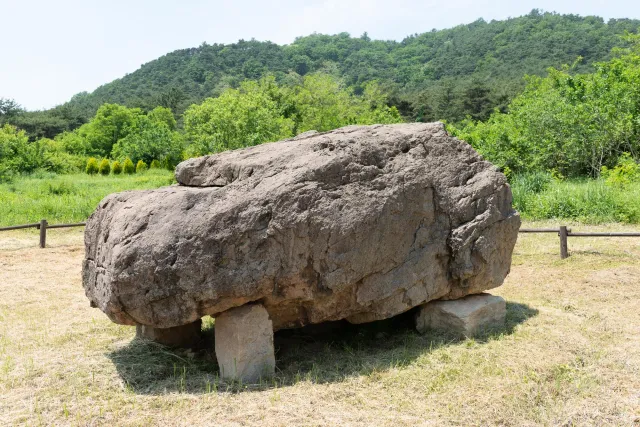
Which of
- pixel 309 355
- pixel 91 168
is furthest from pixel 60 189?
pixel 309 355

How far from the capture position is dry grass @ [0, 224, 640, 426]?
4.63 metres

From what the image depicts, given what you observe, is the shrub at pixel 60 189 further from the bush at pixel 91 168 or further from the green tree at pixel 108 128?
the green tree at pixel 108 128

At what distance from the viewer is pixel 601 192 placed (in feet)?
45.3

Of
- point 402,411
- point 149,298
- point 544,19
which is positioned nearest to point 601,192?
point 402,411

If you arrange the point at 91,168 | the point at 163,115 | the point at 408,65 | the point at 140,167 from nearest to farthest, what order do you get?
the point at 91,168
the point at 140,167
the point at 163,115
the point at 408,65

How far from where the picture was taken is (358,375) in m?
5.44

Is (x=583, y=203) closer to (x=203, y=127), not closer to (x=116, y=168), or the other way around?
(x=203, y=127)

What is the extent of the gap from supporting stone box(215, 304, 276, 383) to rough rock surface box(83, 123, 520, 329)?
137 millimetres

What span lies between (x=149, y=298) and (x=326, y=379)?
177 centimetres

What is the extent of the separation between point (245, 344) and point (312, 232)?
47.4 inches

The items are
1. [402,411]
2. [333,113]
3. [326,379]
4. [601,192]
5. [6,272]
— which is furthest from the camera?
[333,113]

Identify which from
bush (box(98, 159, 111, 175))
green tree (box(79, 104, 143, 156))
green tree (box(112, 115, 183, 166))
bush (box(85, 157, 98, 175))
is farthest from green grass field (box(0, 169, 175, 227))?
green tree (box(79, 104, 143, 156))

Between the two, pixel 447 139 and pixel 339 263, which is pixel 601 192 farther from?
pixel 339 263

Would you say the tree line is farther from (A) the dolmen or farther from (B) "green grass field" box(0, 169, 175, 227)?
(A) the dolmen
